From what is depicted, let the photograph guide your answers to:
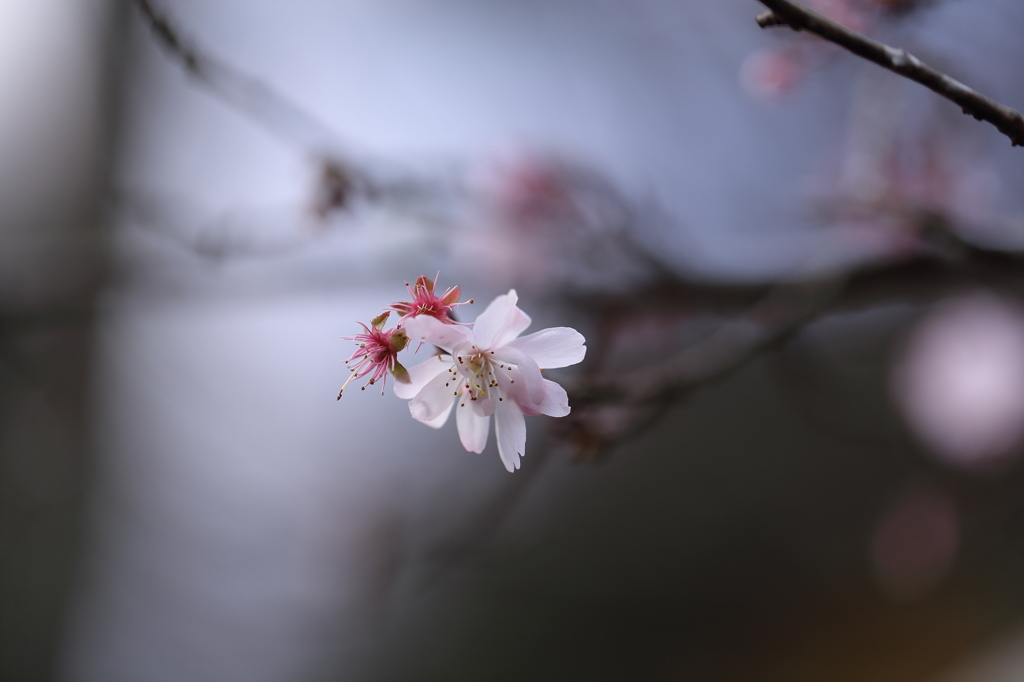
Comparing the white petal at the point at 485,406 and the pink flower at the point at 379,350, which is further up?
the pink flower at the point at 379,350

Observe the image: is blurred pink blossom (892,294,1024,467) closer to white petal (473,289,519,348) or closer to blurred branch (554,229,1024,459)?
blurred branch (554,229,1024,459)

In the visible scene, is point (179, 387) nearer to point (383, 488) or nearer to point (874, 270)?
point (383, 488)

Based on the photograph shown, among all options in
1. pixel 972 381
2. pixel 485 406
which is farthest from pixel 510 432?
pixel 972 381

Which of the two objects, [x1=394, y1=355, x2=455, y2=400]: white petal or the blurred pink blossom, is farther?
the blurred pink blossom

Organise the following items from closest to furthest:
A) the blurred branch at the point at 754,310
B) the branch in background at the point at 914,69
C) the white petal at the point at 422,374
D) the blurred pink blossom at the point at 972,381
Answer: the branch in background at the point at 914,69 < the white petal at the point at 422,374 < the blurred branch at the point at 754,310 < the blurred pink blossom at the point at 972,381

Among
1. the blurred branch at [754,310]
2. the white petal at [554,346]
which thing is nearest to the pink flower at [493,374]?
the white petal at [554,346]

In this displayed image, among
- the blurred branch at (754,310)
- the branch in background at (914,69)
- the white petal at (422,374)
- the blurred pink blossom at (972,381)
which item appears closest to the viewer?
the branch in background at (914,69)

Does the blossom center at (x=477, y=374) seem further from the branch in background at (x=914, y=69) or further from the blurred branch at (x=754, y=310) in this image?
the branch in background at (x=914, y=69)

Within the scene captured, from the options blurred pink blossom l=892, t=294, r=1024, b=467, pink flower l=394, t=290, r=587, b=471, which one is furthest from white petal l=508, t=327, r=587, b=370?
blurred pink blossom l=892, t=294, r=1024, b=467
